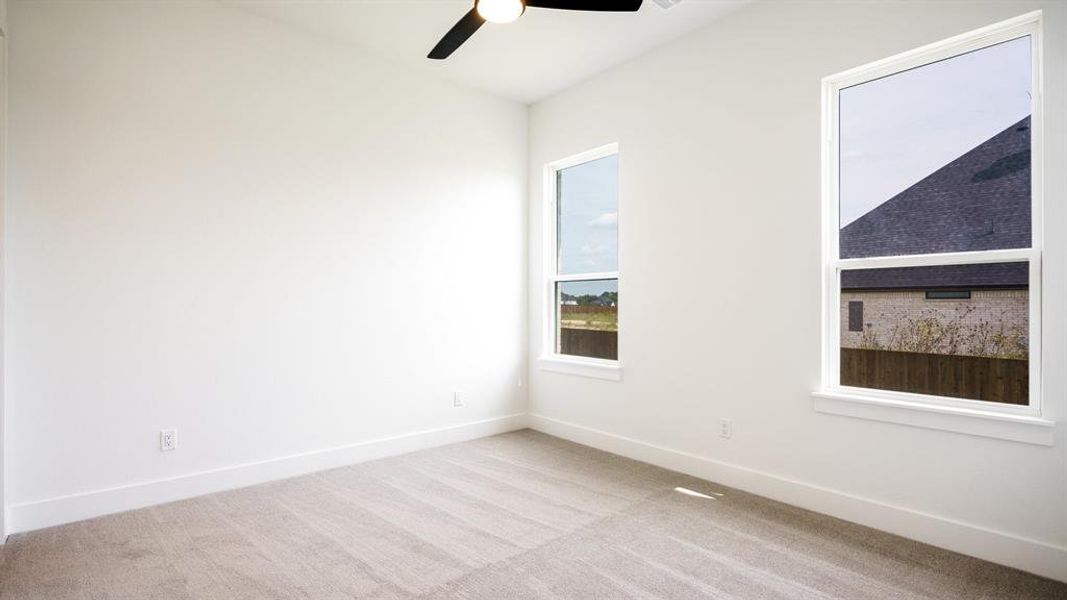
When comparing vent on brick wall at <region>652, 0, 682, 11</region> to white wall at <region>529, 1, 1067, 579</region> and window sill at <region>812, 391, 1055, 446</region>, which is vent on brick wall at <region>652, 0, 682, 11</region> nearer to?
white wall at <region>529, 1, 1067, 579</region>

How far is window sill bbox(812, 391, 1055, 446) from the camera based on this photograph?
7.61 ft

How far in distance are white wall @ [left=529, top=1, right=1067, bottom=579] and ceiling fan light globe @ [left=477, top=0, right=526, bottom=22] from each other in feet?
5.79

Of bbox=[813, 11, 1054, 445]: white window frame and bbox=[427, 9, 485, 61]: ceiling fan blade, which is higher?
bbox=[427, 9, 485, 61]: ceiling fan blade

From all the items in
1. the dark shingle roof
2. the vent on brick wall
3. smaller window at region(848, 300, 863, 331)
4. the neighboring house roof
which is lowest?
smaller window at region(848, 300, 863, 331)

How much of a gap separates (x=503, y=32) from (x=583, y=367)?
2.56 meters

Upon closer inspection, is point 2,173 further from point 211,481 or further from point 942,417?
point 942,417

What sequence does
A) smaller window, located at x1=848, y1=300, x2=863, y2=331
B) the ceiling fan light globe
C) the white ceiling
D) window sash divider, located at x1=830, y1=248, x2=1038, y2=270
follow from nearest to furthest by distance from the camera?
the ceiling fan light globe
window sash divider, located at x1=830, y1=248, x2=1038, y2=270
smaller window, located at x1=848, y1=300, x2=863, y2=331
the white ceiling

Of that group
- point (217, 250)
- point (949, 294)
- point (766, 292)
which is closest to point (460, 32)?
point (217, 250)

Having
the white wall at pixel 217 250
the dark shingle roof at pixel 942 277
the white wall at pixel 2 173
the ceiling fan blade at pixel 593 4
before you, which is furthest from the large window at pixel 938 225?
the white wall at pixel 2 173

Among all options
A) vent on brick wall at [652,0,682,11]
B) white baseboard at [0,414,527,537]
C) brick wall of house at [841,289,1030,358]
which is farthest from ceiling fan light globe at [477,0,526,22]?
white baseboard at [0,414,527,537]

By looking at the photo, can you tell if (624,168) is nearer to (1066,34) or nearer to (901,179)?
(901,179)

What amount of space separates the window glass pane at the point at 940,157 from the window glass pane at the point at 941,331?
15 cm

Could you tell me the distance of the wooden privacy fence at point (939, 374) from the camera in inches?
96.5

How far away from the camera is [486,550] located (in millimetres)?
2535
